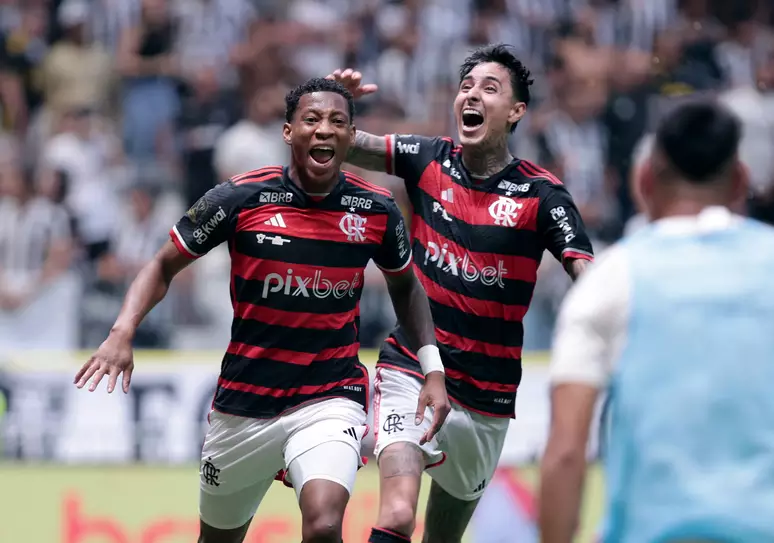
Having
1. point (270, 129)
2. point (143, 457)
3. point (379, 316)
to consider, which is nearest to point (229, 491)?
point (143, 457)

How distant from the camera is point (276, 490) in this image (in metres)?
10.1

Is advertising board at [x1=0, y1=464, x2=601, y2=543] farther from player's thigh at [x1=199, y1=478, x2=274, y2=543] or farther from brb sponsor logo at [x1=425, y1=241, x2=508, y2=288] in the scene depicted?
brb sponsor logo at [x1=425, y1=241, x2=508, y2=288]

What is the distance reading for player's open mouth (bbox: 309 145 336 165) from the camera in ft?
20.7

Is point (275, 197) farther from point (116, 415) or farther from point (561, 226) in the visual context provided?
point (116, 415)

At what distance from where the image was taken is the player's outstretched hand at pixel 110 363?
568cm

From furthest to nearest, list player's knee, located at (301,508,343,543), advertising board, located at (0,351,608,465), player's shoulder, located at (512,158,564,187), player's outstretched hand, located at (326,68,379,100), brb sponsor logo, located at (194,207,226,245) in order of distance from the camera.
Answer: advertising board, located at (0,351,608,465) → player's outstretched hand, located at (326,68,379,100) → player's shoulder, located at (512,158,564,187) → brb sponsor logo, located at (194,207,226,245) → player's knee, located at (301,508,343,543)

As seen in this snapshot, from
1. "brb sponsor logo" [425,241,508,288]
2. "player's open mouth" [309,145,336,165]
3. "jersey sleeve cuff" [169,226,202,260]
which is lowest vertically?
"brb sponsor logo" [425,241,508,288]

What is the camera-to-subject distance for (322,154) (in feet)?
20.8

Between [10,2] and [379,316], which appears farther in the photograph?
[10,2]

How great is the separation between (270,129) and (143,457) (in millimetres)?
3727

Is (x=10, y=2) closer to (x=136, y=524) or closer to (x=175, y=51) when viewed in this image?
(x=175, y=51)

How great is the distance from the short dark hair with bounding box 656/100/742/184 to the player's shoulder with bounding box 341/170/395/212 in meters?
3.15

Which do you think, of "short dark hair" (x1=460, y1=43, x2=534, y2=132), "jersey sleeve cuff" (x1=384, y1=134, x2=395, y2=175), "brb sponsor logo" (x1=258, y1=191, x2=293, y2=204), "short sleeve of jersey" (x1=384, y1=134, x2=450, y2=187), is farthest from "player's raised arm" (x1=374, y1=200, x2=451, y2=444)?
"short dark hair" (x1=460, y1=43, x2=534, y2=132)

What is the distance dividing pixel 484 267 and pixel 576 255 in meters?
0.53
